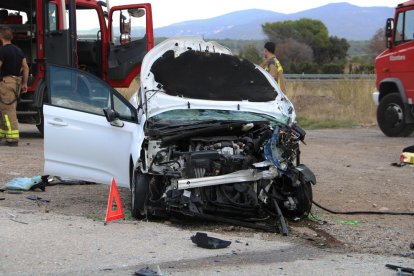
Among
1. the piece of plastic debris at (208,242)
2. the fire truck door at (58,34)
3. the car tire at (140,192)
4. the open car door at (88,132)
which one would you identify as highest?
the fire truck door at (58,34)

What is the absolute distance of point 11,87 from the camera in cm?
1327

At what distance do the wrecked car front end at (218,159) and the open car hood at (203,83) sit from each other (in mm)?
16

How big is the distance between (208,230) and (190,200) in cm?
38

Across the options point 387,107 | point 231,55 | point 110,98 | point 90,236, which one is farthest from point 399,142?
point 90,236

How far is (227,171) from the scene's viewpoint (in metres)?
7.13

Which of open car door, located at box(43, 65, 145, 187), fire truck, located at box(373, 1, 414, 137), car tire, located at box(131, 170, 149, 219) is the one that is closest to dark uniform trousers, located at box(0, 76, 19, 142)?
open car door, located at box(43, 65, 145, 187)

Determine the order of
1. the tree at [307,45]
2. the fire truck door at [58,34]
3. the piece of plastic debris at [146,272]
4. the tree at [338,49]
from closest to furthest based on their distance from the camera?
the piece of plastic debris at [146,272]
the fire truck door at [58,34]
the tree at [307,45]
the tree at [338,49]

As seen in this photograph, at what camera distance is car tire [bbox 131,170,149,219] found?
23.7 ft

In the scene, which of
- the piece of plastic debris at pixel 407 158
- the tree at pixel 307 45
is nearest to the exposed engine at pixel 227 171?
the piece of plastic debris at pixel 407 158

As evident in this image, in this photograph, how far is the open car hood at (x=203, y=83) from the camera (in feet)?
25.5

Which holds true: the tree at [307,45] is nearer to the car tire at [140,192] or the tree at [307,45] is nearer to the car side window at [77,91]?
the car side window at [77,91]

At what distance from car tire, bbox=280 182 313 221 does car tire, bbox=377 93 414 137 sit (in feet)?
30.6

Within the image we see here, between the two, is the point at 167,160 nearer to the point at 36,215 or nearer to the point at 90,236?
the point at 90,236

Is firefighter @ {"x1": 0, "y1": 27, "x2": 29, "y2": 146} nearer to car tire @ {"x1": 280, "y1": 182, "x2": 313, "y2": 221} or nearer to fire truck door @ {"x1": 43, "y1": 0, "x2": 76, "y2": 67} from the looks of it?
fire truck door @ {"x1": 43, "y1": 0, "x2": 76, "y2": 67}
